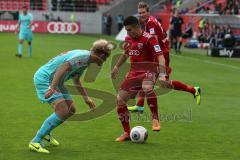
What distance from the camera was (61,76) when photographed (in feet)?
28.0

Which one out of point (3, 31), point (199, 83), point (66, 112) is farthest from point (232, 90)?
point (3, 31)

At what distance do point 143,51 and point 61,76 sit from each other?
2.59 meters

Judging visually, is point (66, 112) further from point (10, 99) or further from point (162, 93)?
point (162, 93)

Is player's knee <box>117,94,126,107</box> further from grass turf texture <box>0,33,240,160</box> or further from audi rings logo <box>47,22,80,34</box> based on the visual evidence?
audi rings logo <box>47,22,80,34</box>

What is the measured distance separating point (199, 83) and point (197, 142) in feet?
29.6

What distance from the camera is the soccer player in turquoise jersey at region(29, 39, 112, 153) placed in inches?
340

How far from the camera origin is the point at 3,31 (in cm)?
5116

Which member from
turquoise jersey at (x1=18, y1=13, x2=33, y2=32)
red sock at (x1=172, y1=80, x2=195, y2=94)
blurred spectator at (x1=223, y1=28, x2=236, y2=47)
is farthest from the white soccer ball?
blurred spectator at (x1=223, y1=28, x2=236, y2=47)

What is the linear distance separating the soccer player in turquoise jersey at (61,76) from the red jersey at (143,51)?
179 centimetres

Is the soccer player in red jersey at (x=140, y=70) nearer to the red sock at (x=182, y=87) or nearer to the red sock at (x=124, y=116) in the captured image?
the red sock at (x=124, y=116)

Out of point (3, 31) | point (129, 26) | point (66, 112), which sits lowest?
point (3, 31)

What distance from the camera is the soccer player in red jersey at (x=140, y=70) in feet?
33.4

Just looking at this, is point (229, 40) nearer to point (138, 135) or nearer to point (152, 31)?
point (152, 31)

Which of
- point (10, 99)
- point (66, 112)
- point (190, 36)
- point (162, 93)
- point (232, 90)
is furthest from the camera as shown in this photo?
point (190, 36)
